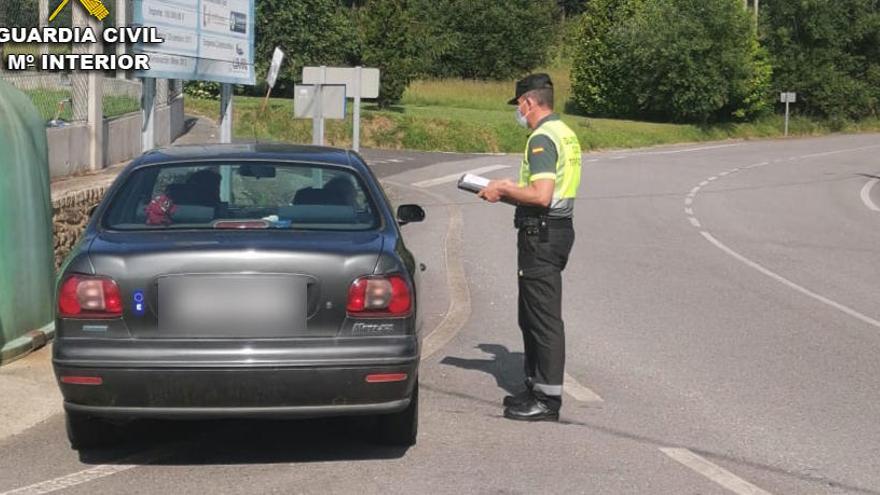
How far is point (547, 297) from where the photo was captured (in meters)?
6.73

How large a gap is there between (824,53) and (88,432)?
63974mm

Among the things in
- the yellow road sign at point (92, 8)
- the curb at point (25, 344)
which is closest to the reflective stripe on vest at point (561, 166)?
the curb at point (25, 344)

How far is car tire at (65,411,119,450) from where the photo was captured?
598 cm

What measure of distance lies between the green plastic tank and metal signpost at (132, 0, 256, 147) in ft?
18.6

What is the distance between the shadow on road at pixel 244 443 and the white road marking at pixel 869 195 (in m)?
20.6

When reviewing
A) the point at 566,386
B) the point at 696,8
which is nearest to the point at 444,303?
the point at 566,386

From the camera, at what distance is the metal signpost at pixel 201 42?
1497 cm

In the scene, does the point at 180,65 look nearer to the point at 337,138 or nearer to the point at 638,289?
the point at 638,289

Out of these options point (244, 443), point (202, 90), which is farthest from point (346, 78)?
point (202, 90)

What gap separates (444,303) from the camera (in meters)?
11.2

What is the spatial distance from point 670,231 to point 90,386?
14.2 m

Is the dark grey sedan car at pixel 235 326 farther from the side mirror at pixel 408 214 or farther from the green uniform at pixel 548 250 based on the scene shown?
the side mirror at pixel 408 214

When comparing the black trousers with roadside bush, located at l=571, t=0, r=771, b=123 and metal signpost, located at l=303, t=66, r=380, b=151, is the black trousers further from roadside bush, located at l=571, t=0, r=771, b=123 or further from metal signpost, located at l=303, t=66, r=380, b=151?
roadside bush, located at l=571, t=0, r=771, b=123

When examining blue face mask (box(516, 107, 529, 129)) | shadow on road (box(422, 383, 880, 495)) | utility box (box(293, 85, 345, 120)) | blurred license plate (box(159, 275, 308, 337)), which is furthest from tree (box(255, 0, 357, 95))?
blurred license plate (box(159, 275, 308, 337))
